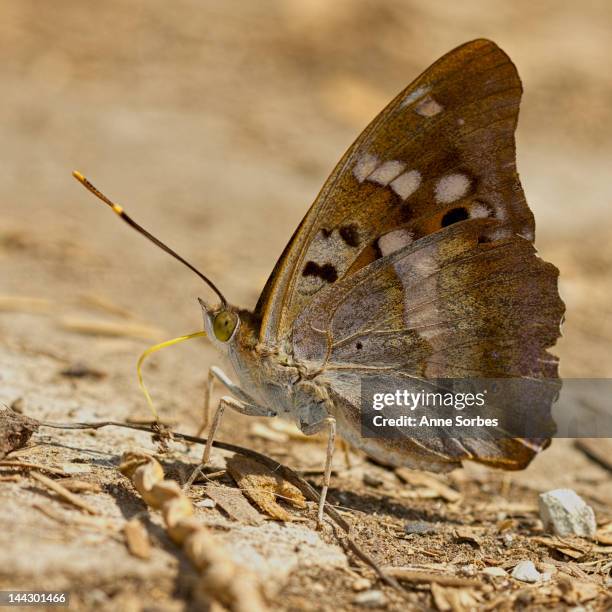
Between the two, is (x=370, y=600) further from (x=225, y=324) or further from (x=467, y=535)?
(x=225, y=324)

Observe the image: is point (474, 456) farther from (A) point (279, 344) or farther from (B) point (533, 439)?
(A) point (279, 344)

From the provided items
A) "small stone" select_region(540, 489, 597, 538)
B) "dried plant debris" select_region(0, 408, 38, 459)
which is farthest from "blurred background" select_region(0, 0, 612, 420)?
"small stone" select_region(540, 489, 597, 538)

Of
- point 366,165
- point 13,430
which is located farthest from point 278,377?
point 13,430

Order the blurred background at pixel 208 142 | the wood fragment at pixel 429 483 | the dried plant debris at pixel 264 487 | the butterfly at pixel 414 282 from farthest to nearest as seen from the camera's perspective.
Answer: the blurred background at pixel 208 142 → the wood fragment at pixel 429 483 → the butterfly at pixel 414 282 → the dried plant debris at pixel 264 487

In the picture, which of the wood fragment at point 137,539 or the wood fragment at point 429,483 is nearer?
the wood fragment at point 137,539

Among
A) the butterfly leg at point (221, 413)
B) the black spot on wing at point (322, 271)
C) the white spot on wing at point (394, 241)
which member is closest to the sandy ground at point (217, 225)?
the butterfly leg at point (221, 413)

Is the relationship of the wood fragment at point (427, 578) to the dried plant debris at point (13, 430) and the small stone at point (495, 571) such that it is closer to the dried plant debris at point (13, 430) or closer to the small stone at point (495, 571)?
the small stone at point (495, 571)
